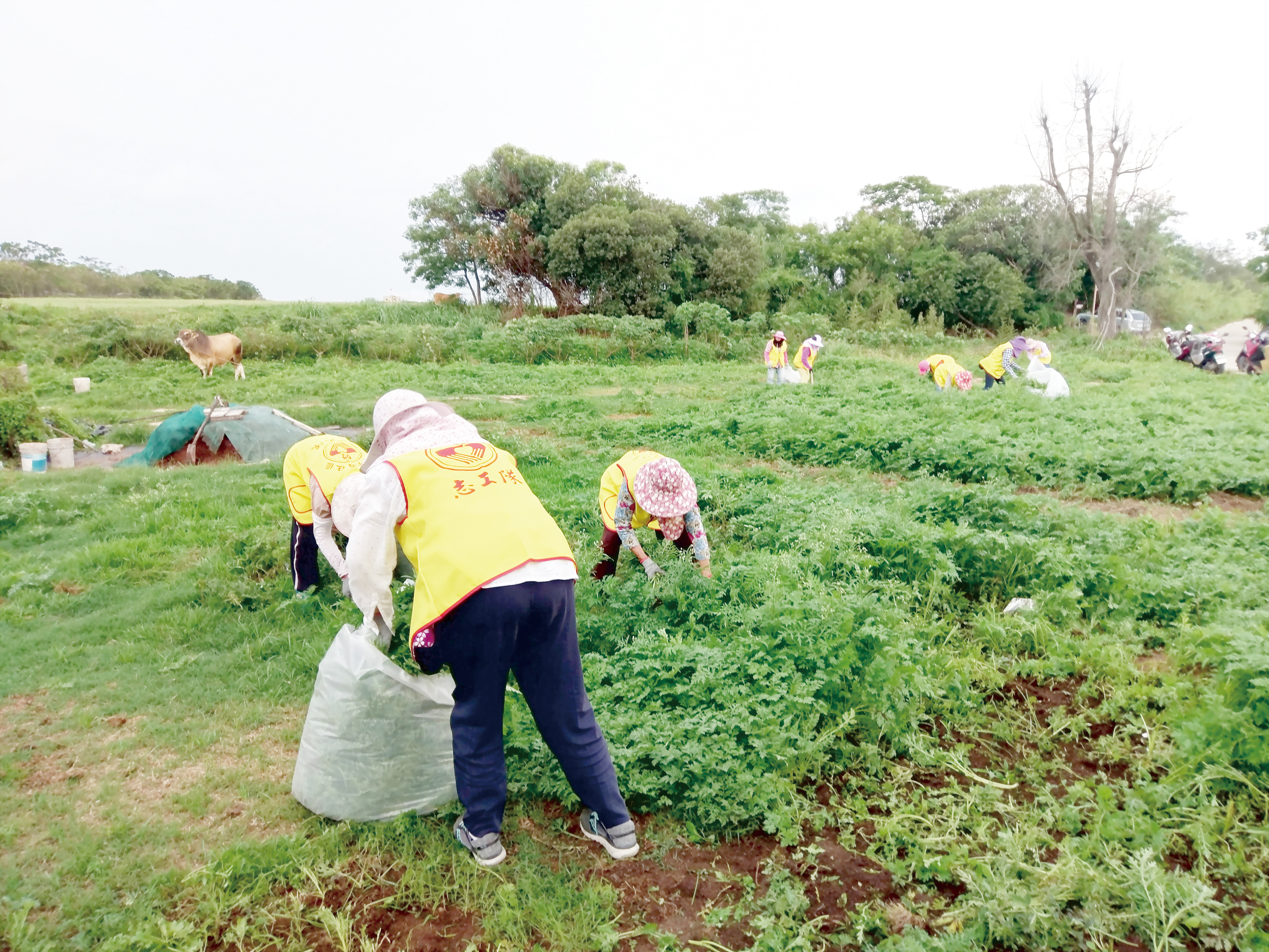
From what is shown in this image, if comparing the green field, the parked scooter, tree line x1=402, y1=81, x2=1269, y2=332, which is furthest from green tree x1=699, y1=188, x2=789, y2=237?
the green field

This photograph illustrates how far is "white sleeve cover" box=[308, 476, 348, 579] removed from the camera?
436 cm

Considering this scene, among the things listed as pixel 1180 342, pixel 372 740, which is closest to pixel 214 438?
pixel 372 740

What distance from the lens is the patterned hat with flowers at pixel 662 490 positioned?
4.07 m

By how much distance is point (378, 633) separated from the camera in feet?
9.39

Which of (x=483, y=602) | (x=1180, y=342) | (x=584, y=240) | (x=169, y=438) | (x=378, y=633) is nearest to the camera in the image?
(x=483, y=602)

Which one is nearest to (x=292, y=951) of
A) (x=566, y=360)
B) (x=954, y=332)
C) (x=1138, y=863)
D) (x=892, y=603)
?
(x=1138, y=863)

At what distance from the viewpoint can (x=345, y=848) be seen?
2.71 meters

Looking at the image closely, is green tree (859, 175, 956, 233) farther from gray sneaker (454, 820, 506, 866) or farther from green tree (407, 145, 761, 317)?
gray sneaker (454, 820, 506, 866)

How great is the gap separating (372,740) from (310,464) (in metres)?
2.28

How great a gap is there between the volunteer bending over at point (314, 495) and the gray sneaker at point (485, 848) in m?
1.86

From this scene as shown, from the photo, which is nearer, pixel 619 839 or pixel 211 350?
pixel 619 839

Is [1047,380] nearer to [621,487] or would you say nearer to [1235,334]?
[621,487]

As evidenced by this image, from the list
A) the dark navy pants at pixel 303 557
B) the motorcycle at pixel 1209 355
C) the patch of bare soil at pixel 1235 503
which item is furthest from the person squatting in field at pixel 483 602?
the motorcycle at pixel 1209 355

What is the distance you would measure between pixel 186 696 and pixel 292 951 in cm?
196
